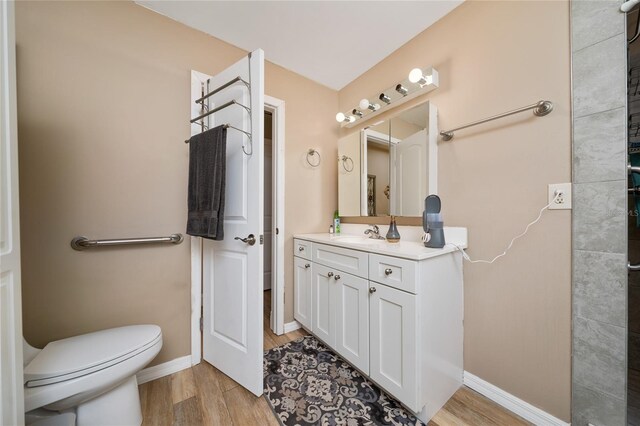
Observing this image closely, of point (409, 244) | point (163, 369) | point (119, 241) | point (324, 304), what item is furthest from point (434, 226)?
point (163, 369)

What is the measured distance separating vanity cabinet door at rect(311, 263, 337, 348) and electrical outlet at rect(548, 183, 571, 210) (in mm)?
1257

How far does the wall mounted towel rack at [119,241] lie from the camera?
1318 mm

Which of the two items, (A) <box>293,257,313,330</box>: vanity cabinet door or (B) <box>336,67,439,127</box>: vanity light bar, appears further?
(A) <box>293,257,313,330</box>: vanity cabinet door

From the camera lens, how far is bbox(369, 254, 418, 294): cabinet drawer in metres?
1.15

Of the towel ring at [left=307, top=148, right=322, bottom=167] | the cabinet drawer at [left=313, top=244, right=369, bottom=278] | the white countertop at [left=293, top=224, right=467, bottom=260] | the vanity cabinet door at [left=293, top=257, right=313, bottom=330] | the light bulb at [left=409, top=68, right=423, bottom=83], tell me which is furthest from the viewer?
the towel ring at [left=307, top=148, right=322, bottom=167]

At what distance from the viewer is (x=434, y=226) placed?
1.37 metres

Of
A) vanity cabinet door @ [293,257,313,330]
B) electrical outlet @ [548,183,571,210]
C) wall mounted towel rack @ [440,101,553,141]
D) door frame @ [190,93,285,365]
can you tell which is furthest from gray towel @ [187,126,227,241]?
electrical outlet @ [548,183,571,210]

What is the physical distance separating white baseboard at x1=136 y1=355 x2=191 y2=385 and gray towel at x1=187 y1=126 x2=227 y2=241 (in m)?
0.89

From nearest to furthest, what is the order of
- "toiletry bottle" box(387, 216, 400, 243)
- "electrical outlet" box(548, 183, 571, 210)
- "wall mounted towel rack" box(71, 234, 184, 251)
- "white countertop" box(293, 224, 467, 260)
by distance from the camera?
"electrical outlet" box(548, 183, 571, 210) < "white countertop" box(293, 224, 467, 260) < "wall mounted towel rack" box(71, 234, 184, 251) < "toiletry bottle" box(387, 216, 400, 243)

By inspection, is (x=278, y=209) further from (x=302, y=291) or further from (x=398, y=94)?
(x=398, y=94)

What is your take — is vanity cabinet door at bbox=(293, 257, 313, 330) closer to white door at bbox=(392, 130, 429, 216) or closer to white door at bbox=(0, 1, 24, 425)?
white door at bbox=(392, 130, 429, 216)

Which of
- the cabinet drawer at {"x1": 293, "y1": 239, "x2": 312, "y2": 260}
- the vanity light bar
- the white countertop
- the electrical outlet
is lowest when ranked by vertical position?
the cabinet drawer at {"x1": 293, "y1": 239, "x2": 312, "y2": 260}

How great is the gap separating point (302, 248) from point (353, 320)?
2.45 ft

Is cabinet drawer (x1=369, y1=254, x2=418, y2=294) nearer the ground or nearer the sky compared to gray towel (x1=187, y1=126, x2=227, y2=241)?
nearer the ground
